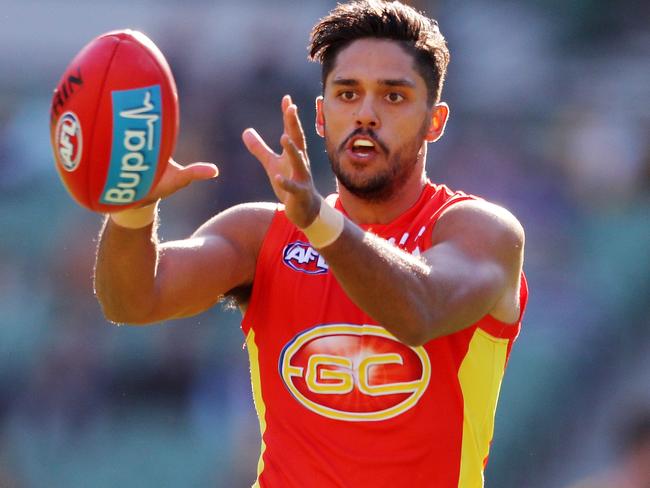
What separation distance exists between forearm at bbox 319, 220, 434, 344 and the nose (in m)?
0.75

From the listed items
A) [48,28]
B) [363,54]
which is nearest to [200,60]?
[48,28]

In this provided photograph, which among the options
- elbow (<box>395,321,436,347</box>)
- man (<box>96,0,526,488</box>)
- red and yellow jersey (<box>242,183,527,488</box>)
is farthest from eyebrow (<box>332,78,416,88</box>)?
elbow (<box>395,321,436,347</box>)

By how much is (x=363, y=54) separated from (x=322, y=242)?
125 cm

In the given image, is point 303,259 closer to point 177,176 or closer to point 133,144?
point 177,176

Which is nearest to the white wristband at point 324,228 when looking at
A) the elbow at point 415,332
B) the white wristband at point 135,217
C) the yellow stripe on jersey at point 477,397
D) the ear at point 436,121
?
the elbow at point 415,332

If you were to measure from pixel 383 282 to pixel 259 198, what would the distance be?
5156 mm

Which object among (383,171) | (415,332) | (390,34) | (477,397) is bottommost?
(477,397)

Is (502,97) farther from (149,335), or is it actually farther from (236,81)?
(149,335)

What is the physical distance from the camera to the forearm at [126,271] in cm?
321

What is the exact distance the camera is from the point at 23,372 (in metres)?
7.30

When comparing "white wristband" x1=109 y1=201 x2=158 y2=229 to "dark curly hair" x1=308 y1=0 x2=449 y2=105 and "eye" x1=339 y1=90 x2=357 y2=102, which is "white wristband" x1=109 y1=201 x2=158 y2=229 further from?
"dark curly hair" x1=308 y1=0 x2=449 y2=105

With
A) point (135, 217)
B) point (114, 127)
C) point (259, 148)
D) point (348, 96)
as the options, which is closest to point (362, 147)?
point (348, 96)

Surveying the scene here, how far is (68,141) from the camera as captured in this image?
2975mm

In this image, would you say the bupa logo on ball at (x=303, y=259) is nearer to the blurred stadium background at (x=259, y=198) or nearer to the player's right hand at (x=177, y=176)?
the player's right hand at (x=177, y=176)
